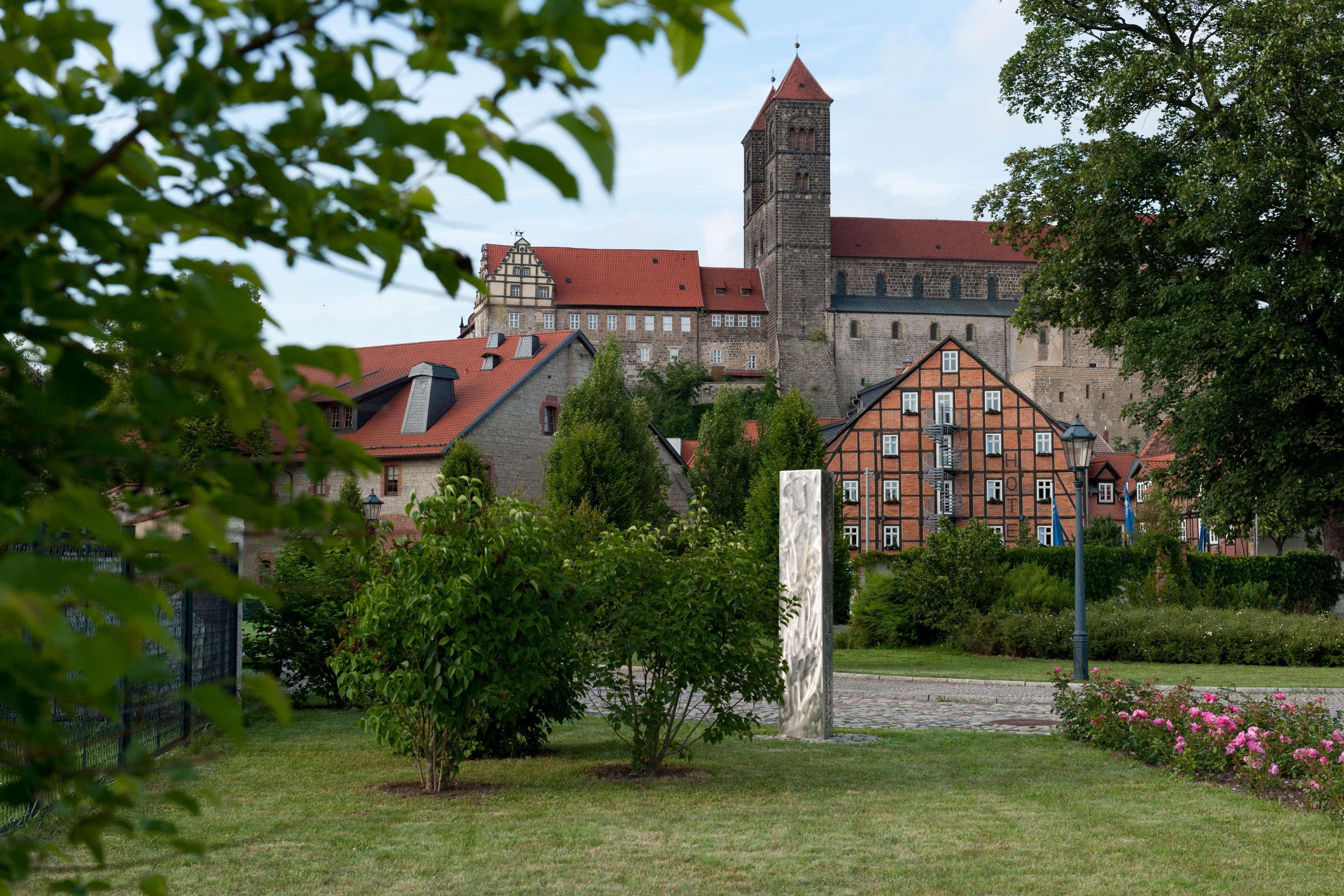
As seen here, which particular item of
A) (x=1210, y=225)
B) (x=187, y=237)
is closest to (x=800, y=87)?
(x=1210, y=225)

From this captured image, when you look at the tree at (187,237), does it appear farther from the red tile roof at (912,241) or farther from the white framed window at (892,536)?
the red tile roof at (912,241)

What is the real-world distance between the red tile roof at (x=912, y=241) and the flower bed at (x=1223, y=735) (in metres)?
99.0

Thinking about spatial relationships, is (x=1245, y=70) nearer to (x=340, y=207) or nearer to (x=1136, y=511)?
(x=340, y=207)

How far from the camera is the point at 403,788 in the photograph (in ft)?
28.6

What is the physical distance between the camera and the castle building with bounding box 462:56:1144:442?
103 metres

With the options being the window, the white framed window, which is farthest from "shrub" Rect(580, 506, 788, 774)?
the white framed window

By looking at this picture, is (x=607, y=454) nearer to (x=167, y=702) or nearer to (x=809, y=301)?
(x=167, y=702)

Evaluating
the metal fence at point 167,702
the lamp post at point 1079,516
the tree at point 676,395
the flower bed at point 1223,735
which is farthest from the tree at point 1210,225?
the tree at point 676,395

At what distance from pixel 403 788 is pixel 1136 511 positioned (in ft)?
203

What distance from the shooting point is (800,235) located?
107 metres

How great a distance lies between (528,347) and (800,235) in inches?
2456

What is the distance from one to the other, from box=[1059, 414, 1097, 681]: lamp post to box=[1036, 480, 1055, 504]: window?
125 feet

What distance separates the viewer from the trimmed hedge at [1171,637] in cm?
2438

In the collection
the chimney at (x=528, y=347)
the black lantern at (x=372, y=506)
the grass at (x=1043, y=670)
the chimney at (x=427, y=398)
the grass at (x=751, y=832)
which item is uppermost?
the chimney at (x=528, y=347)
